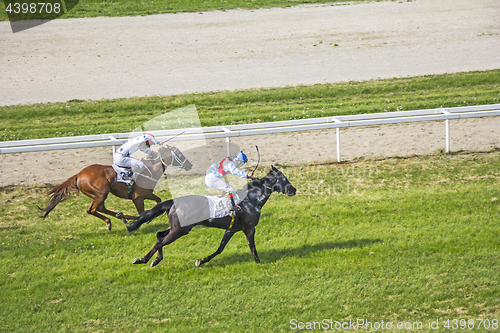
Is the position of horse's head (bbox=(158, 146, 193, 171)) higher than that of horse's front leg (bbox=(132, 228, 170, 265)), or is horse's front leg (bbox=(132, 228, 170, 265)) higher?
horse's head (bbox=(158, 146, 193, 171))

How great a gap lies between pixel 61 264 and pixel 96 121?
306 inches

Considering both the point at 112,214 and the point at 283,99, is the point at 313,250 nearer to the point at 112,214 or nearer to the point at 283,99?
the point at 112,214

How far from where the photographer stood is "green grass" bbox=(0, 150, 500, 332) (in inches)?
236

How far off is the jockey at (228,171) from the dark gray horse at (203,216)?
163mm

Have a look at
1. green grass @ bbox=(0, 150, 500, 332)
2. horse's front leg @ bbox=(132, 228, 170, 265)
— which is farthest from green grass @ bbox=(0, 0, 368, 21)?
horse's front leg @ bbox=(132, 228, 170, 265)

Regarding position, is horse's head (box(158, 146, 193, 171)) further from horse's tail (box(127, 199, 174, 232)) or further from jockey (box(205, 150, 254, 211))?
horse's tail (box(127, 199, 174, 232))

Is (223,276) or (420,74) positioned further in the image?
(420,74)

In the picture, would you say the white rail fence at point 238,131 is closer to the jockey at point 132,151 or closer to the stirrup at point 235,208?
the jockey at point 132,151

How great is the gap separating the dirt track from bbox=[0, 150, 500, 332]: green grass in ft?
14.6

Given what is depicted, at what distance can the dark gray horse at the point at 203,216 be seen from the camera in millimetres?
6902

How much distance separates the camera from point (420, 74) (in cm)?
1773

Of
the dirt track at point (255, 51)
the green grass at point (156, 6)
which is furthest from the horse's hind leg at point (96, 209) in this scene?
the green grass at point (156, 6)

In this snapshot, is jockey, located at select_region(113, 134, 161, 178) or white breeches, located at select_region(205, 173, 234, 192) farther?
jockey, located at select_region(113, 134, 161, 178)

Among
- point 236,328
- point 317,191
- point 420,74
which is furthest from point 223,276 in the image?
point 420,74
